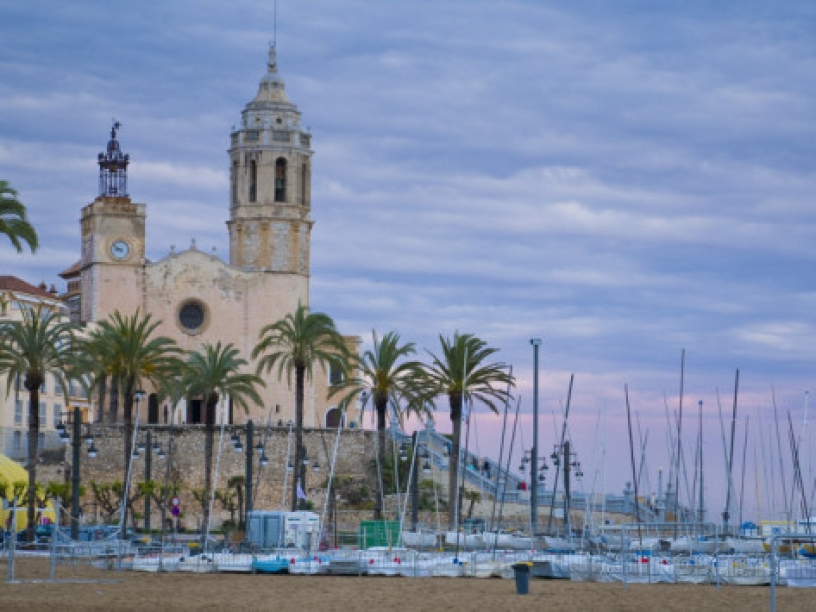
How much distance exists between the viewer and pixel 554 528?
233ft

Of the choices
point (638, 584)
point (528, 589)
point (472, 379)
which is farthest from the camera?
point (472, 379)

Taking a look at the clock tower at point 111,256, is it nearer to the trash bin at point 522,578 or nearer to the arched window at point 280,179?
the arched window at point 280,179

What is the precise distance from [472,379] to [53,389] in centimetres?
3479

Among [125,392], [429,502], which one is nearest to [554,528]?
[429,502]

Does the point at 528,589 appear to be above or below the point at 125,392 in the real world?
below

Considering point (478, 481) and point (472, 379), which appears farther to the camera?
point (478, 481)

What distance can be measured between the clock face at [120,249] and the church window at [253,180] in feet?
25.4

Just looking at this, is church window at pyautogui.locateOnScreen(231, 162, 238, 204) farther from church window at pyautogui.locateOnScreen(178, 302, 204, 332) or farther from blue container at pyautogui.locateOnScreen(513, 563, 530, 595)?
blue container at pyautogui.locateOnScreen(513, 563, 530, 595)

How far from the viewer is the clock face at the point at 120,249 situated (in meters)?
91.9

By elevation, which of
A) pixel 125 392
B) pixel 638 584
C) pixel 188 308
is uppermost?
pixel 188 308

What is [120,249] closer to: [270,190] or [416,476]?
[270,190]

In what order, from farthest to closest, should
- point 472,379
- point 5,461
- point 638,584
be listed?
point 5,461, point 472,379, point 638,584

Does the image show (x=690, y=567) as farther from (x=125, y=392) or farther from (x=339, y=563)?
(x=125, y=392)

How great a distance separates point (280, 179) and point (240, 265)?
5513mm
